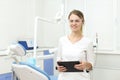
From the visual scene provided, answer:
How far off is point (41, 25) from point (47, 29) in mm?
142

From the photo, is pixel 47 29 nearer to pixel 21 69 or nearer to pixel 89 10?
pixel 89 10

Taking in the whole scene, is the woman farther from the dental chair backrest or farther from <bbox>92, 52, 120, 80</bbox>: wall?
<bbox>92, 52, 120, 80</bbox>: wall

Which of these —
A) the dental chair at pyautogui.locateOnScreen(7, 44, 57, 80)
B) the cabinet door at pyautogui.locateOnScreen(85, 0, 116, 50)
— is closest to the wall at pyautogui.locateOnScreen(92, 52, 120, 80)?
the cabinet door at pyautogui.locateOnScreen(85, 0, 116, 50)

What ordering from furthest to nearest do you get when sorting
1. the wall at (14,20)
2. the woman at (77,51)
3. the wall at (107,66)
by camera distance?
the wall at (107,66) < the wall at (14,20) < the woman at (77,51)

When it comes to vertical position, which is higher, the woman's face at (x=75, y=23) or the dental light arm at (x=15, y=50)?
the woman's face at (x=75, y=23)

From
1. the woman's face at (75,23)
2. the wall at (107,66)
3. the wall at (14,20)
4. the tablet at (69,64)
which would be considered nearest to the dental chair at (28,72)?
the tablet at (69,64)

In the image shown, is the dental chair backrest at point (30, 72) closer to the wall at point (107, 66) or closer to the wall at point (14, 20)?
the wall at point (14, 20)

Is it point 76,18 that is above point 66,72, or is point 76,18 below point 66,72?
above

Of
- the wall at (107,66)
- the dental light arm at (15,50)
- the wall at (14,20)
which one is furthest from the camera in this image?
the wall at (107,66)

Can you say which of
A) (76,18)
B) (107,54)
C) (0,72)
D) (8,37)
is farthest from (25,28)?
(76,18)

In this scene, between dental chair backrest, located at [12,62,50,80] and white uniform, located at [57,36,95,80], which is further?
white uniform, located at [57,36,95,80]

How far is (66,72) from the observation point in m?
2.01

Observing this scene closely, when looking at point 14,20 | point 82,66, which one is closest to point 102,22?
point 14,20

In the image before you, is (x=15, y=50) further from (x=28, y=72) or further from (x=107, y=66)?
(x=107, y=66)
